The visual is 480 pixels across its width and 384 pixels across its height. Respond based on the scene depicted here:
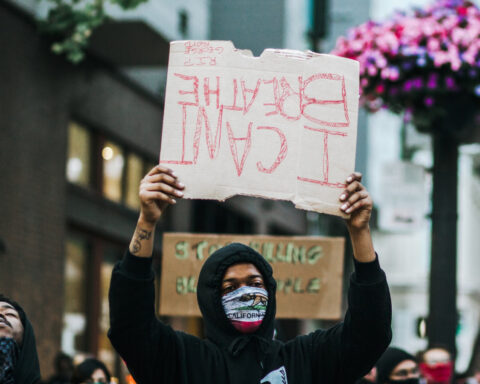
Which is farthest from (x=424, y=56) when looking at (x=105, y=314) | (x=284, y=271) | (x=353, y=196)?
(x=105, y=314)

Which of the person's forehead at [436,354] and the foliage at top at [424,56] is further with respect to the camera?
the foliage at top at [424,56]

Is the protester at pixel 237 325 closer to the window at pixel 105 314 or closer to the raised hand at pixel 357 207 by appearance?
the raised hand at pixel 357 207

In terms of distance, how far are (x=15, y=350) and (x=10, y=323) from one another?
0.10 meters

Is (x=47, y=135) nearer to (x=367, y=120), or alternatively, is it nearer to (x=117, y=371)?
(x=117, y=371)

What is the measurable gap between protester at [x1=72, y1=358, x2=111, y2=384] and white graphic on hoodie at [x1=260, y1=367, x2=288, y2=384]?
150 inches

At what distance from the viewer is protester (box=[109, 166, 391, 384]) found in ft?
11.6

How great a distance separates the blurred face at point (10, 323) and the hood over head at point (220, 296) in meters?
0.73

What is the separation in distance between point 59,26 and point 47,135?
2009 millimetres

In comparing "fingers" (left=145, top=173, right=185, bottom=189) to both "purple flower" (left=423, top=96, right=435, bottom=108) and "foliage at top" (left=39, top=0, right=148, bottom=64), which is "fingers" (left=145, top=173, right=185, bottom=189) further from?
"foliage at top" (left=39, top=0, right=148, bottom=64)

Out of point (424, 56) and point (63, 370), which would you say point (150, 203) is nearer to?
point (424, 56)

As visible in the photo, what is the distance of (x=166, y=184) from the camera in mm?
3605

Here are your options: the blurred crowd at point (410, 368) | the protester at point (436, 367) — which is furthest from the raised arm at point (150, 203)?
the protester at point (436, 367)

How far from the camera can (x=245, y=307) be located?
368 centimetres

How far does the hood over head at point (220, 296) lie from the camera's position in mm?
3711
